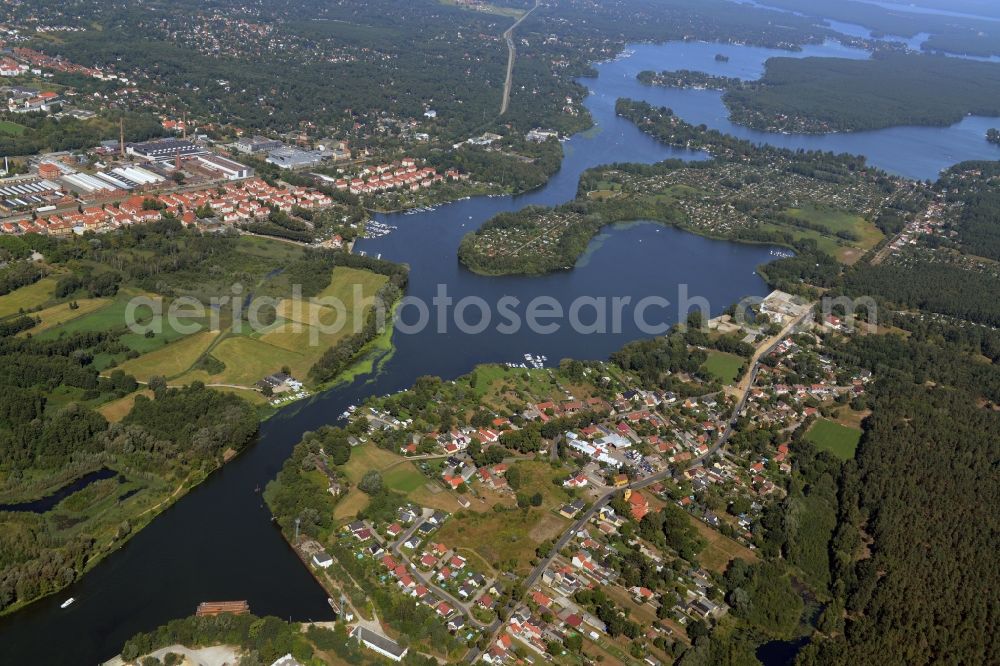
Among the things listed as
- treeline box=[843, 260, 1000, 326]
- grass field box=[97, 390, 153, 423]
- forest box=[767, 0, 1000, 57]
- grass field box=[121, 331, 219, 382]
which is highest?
forest box=[767, 0, 1000, 57]

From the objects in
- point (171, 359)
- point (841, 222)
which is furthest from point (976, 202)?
point (171, 359)

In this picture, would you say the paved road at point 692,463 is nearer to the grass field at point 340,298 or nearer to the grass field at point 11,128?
the grass field at point 340,298

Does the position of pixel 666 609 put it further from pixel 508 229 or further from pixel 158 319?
pixel 508 229

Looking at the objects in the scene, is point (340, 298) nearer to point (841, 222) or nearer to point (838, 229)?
point (838, 229)

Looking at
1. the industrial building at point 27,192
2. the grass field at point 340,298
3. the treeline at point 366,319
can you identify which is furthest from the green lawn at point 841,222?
the industrial building at point 27,192

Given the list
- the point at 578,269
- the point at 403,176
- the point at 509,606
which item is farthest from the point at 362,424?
the point at 403,176

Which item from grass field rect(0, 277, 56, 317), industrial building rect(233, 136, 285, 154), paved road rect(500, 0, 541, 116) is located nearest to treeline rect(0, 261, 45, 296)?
grass field rect(0, 277, 56, 317)

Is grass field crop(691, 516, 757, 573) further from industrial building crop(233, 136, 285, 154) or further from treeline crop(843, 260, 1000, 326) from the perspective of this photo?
industrial building crop(233, 136, 285, 154)
